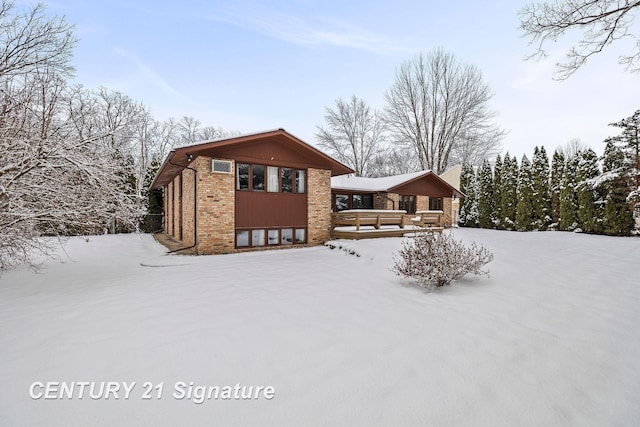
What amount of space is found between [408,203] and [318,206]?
31.2 ft

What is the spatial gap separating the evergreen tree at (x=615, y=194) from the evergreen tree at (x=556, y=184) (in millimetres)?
3183

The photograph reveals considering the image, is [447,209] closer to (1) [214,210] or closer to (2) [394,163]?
(2) [394,163]

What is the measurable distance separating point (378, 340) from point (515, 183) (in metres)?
22.7

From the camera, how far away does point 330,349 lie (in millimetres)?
3176

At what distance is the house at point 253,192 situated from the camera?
966cm

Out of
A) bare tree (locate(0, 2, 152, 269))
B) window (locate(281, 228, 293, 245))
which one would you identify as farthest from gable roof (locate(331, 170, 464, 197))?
bare tree (locate(0, 2, 152, 269))

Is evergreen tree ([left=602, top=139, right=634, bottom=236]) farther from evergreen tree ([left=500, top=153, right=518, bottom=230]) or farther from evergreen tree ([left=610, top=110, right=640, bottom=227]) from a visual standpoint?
evergreen tree ([left=500, top=153, right=518, bottom=230])

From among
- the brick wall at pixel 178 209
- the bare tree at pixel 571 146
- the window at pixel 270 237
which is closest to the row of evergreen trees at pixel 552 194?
the window at pixel 270 237

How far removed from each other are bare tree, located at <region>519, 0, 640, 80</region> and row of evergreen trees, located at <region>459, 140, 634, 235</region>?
12.2 meters

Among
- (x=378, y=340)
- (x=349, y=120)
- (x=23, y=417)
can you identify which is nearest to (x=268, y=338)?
(x=378, y=340)

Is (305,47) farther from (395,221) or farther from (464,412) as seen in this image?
(464,412)

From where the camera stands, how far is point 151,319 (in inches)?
160

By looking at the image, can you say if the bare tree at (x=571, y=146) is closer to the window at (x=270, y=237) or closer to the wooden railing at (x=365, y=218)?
the wooden railing at (x=365, y=218)

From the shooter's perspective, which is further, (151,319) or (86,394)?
(151,319)
